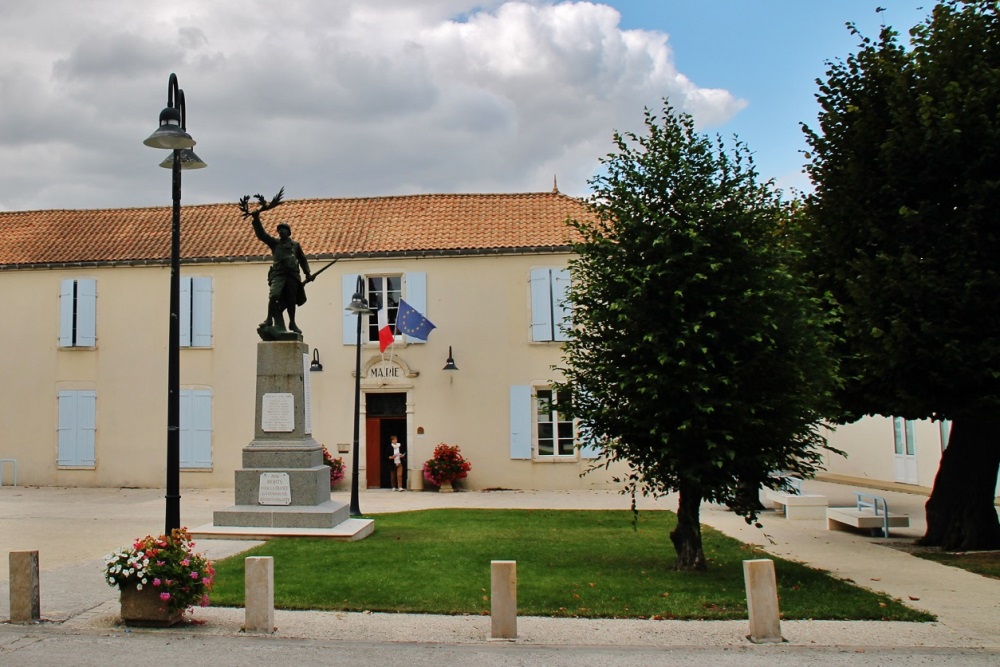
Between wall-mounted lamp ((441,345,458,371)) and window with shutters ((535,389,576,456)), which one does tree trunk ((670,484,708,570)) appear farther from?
wall-mounted lamp ((441,345,458,371))

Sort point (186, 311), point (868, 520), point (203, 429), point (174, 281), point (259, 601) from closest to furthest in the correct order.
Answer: point (259, 601)
point (174, 281)
point (868, 520)
point (203, 429)
point (186, 311)

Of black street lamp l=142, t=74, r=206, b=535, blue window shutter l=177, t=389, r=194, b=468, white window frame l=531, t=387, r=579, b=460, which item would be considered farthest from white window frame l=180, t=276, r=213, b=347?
black street lamp l=142, t=74, r=206, b=535

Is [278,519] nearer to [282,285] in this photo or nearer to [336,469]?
[282,285]

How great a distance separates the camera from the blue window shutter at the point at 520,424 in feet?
68.5

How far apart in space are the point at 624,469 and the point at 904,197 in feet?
35.3

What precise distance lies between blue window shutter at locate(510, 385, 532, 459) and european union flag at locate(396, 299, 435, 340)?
2.58 metres

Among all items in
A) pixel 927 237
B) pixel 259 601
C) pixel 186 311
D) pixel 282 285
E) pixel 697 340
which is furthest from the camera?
pixel 186 311

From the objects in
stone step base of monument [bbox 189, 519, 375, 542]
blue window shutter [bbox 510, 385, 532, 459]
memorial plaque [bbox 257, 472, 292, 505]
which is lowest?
stone step base of monument [bbox 189, 519, 375, 542]

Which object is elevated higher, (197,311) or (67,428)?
(197,311)

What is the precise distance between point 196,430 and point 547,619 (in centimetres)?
1556

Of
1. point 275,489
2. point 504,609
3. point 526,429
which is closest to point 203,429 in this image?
point 526,429

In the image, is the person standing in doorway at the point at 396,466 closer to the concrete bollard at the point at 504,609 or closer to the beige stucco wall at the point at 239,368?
the beige stucco wall at the point at 239,368

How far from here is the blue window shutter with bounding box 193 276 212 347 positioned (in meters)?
21.8

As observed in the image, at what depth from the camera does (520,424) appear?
20906 mm
